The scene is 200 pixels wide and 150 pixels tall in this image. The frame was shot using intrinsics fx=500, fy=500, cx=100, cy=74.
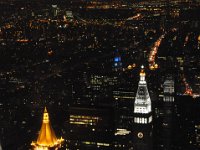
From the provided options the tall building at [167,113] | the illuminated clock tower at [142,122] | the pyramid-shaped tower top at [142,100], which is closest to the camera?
the pyramid-shaped tower top at [142,100]

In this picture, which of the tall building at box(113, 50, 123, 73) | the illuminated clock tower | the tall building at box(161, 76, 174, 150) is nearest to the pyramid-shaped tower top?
the illuminated clock tower

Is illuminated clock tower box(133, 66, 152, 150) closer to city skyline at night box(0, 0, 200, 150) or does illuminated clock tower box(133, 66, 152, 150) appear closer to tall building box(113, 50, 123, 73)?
city skyline at night box(0, 0, 200, 150)

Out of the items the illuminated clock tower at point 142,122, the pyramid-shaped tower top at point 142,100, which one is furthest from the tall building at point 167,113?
the pyramid-shaped tower top at point 142,100

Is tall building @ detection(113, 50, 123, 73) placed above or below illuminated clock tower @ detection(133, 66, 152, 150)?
above

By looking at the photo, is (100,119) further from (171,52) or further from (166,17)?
(171,52)

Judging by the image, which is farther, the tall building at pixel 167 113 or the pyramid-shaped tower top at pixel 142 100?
the tall building at pixel 167 113

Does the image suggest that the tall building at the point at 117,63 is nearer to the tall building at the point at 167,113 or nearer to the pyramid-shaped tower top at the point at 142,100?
the tall building at the point at 167,113

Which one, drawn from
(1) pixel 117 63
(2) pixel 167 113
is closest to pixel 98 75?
(1) pixel 117 63

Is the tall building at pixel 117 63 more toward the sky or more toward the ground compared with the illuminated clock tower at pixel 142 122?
more toward the sky
